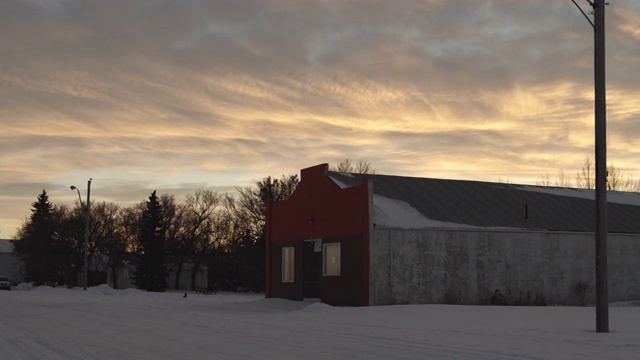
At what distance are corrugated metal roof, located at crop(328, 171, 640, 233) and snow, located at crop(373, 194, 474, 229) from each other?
0.51m

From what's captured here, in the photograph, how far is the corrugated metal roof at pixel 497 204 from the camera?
3738cm

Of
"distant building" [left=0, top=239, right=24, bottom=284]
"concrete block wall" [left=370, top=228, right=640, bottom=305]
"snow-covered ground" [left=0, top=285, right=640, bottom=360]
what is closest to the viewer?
"snow-covered ground" [left=0, top=285, right=640, bottom=360]

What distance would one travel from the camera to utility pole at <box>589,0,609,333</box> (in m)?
19.9

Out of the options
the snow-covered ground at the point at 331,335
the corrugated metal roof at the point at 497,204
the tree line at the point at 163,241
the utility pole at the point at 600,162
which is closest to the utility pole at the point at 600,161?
the utility pole at the point at 600,162

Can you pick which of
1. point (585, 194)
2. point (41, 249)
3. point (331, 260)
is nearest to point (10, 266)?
point (41, 249)

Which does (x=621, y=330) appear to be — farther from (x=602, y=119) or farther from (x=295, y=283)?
(x=295, y=283)

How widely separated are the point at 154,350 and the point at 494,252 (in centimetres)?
2360

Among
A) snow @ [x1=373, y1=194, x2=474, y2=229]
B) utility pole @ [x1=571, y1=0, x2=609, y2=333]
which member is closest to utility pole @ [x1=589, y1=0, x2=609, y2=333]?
utility pole @ [x1=571, y1=0, x2=609, y2=333]

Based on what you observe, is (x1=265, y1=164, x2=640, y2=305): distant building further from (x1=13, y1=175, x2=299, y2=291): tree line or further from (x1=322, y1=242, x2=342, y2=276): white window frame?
(x1=13, y1=175, x2=299, y2=291): tree line

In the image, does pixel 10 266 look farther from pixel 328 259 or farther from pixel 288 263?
pixel 328 259

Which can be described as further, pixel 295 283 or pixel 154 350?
pixel 295 283

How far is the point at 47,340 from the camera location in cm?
1698

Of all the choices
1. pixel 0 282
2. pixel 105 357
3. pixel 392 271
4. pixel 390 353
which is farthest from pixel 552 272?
pixel 0 282

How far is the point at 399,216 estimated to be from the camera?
114ft
